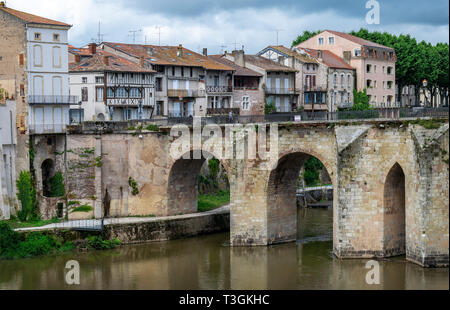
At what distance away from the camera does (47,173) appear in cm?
5072

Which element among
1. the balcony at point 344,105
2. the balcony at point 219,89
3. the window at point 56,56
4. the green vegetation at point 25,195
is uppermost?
the window at point 56,56

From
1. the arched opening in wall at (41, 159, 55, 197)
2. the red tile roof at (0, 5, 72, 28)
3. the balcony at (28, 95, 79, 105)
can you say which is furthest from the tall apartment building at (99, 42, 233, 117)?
the arched opening in wall at (41, 159, 55, 197)

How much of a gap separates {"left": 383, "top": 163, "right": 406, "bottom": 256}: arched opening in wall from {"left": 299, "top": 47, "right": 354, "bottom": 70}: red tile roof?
37260 mm

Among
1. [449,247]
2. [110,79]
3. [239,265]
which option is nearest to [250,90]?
[110,79]

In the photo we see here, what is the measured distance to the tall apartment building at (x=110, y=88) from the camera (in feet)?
191

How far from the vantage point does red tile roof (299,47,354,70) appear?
78250 millimetres

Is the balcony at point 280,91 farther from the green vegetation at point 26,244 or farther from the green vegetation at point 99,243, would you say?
the green vegetation at point 26,244

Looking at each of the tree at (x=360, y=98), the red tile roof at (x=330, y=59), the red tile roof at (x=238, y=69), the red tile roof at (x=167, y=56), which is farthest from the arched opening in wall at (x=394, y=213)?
the tree at (x=360, y=98)

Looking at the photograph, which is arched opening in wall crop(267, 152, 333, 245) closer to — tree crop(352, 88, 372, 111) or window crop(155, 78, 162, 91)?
window crop(155, 78, 162, 91)

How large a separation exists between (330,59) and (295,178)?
34.2 meters

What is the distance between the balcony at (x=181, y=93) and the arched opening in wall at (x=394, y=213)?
25950 mm

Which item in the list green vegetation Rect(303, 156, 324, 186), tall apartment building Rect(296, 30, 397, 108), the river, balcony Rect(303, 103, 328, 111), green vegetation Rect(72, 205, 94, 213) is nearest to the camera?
the river

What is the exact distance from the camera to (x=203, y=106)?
65875mm

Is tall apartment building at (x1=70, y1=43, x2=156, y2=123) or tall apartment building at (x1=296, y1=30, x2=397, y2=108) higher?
tall apartment building at (x1=296, y1=30, x2=397, y2=108)
